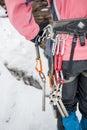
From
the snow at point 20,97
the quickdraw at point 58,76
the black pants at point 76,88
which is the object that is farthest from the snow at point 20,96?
the quickdraw at point 58,76

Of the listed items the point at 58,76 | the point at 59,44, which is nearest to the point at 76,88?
the point at 58,76

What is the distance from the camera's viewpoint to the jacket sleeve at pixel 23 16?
2340mm

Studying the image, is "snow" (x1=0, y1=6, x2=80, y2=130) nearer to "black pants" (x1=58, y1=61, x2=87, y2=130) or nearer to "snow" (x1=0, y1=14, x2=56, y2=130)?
"snow" (x1=0, y1=14, x2=56, y2=130)

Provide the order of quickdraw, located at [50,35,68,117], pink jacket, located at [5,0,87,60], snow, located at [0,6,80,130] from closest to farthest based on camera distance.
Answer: pink jacket, located at [5,0,87,60], quickdraw, located at [50,35,68,117], snow, located at [0,6,80,130]

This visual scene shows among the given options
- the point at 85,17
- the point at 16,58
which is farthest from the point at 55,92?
the point at 16,58

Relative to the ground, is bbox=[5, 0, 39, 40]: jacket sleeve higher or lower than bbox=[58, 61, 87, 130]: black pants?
higher

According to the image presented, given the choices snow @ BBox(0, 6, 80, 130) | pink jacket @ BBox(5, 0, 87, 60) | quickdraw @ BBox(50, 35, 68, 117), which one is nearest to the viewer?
pink jacket @ BBox(5, 0, 87, 60)

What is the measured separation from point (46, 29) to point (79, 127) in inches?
39.7

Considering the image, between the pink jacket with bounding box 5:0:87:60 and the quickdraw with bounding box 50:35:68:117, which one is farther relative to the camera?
the quickdraw with bounding box 50:35:68:117

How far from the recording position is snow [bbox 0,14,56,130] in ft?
11.7

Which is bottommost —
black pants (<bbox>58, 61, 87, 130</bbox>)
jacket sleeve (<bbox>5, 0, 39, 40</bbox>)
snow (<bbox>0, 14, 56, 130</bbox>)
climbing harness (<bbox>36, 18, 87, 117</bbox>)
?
snow (<bbox>0, 14, 56, 130</bbox>)

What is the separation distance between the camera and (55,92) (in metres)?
2.59

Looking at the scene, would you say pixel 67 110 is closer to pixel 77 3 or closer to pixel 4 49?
pixel 77 3

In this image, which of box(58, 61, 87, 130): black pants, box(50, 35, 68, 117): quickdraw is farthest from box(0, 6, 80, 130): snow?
box(50, 35, 68, 117): quickdraw
